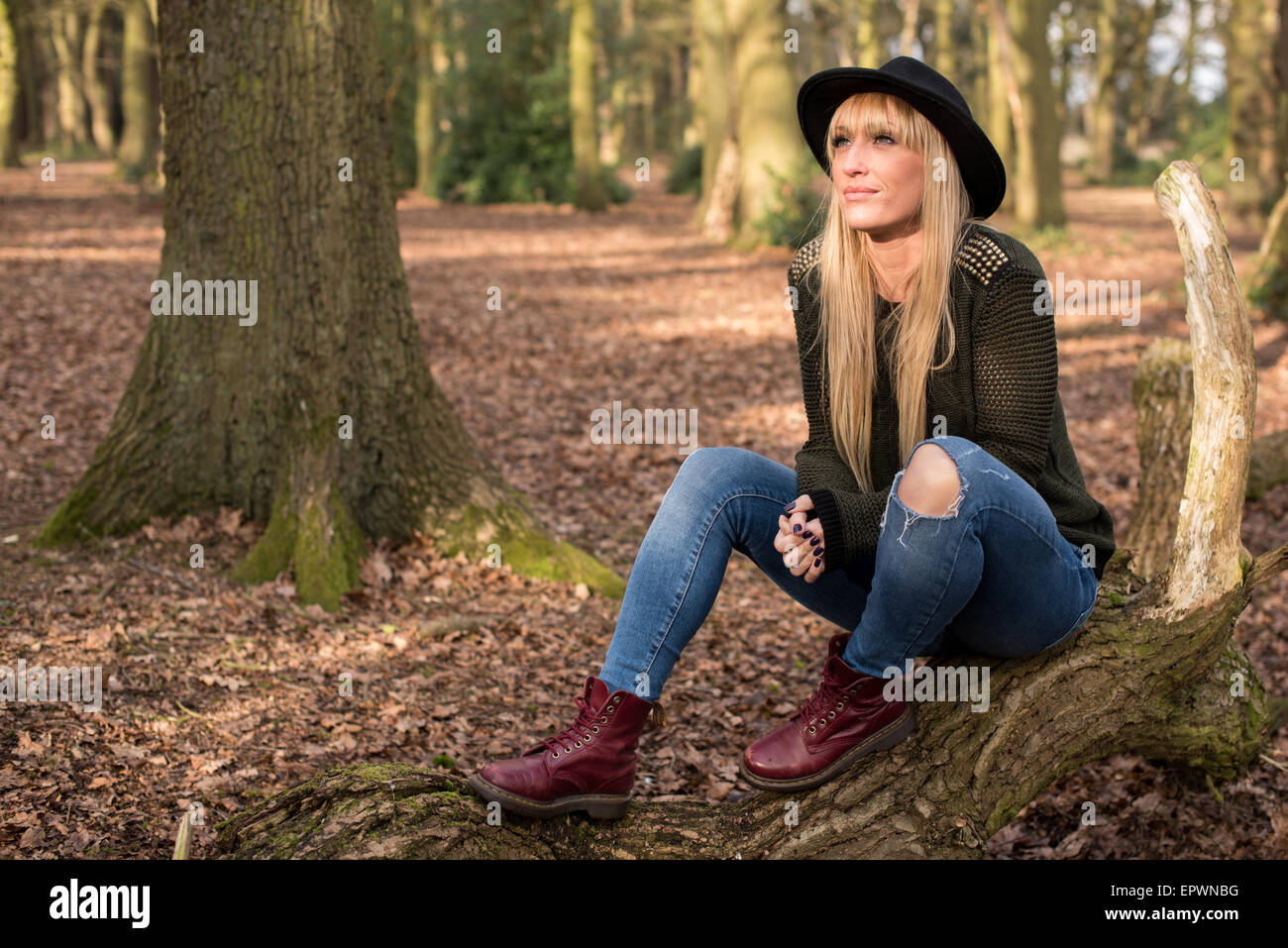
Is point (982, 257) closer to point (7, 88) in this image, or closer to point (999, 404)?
point (999, 404)

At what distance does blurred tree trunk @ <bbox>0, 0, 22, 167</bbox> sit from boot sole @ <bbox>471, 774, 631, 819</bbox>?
21.1 metres

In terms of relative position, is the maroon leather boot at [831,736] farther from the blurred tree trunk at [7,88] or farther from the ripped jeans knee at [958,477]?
the blurred tree trunk at [7,88]

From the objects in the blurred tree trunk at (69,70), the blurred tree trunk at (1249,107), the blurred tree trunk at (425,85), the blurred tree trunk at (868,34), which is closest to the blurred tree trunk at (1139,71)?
the blurred tree trunk at (868,34)

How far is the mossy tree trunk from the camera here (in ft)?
15.9

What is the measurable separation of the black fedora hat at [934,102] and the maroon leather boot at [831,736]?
4.50 ft

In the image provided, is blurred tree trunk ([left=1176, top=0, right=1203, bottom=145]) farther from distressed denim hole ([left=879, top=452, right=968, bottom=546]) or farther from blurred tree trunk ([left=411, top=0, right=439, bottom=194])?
distressed denim hole ([left=879, top=452, right=968, bottom=546])

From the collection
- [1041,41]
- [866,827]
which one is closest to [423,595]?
[866,827]

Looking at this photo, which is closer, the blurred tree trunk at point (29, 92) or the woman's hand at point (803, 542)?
the woman's hand at point (803, 542)

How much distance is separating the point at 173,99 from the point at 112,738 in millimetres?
3020

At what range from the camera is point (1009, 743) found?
9.53 feet

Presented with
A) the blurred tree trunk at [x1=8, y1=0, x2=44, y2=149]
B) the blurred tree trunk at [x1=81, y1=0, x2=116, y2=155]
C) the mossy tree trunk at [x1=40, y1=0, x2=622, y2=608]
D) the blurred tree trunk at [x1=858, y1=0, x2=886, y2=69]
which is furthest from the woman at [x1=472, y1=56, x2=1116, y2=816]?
the blurred tree trunk at [x1=81, y1=0, x2=116, y2=155]

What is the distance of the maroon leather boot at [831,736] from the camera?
2.81 m

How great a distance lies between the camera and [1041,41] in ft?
59.6
